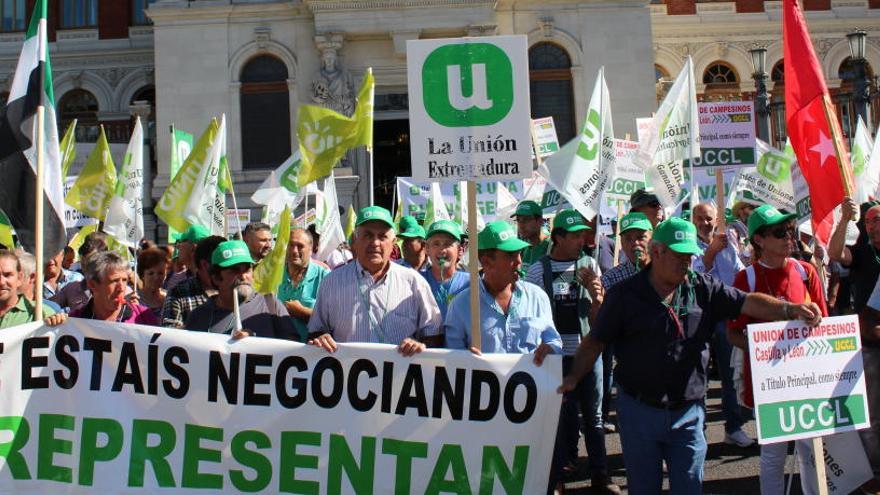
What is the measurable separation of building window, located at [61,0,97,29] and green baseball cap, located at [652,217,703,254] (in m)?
29.0

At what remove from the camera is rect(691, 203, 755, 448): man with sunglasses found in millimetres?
7285

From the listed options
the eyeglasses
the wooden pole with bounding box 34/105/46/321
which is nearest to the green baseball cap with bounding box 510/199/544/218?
the eyeglasses

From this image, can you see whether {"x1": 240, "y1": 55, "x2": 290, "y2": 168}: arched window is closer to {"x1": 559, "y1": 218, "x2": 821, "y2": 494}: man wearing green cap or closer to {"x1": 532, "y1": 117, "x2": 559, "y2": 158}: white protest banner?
{"x1": 532, "y1": 117, "x2": 559, "y2": 158}: white protest banner

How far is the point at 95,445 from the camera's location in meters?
5.18

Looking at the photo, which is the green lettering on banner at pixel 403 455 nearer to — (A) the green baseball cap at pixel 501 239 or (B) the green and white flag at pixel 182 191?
(A) the green baseball cap at pixel 501 239

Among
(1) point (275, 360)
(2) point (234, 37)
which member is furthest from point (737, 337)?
(2) point (234, 37)

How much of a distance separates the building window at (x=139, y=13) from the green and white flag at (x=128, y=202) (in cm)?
1991

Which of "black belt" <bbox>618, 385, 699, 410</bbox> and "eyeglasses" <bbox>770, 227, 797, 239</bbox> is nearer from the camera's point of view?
"black belt" <bbox>618, 385, 699, 410</bbox>

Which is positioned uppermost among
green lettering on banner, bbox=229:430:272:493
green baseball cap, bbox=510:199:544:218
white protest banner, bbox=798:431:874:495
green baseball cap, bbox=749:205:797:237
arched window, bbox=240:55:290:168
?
arched window, bbox=240:55:290:168

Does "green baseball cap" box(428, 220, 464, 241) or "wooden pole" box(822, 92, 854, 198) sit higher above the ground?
"wooden pole" box(822, 92, 854, 198)

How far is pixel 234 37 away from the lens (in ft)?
83.0

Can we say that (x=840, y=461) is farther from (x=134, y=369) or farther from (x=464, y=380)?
(x=134, y=369)

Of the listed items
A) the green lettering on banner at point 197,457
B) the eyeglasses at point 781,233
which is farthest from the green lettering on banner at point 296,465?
the eyeglasses at point 781,233

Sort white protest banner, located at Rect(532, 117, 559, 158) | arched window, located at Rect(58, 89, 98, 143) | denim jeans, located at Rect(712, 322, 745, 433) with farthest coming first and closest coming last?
arched window, located at Rect(58, 89, 98, 143)
white protest banner, located at Rect(532, 117, 559, 158)
denim jeans, located at Rect(712, 322, 745, 433)
